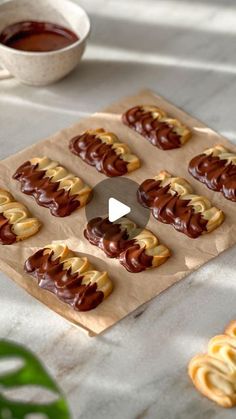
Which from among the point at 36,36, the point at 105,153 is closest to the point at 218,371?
the point at 105,153

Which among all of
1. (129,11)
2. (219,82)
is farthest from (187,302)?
(129,11)

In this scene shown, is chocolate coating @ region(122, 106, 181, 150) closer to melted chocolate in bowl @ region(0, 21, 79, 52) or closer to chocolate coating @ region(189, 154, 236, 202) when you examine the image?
chocolate coating @ region(189, 154, 236, 202)

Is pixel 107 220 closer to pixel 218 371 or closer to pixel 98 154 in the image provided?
pixel 98 154

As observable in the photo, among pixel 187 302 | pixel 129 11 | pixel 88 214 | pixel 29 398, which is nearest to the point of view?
pixel 29 398

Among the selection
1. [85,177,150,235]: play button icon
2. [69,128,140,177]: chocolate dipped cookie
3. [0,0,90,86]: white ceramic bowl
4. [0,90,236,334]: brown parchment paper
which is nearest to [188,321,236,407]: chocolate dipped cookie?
[0,90,236,334]: brown parchment paper

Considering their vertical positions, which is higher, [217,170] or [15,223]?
[217,170]

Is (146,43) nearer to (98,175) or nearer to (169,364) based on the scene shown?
(98,175)

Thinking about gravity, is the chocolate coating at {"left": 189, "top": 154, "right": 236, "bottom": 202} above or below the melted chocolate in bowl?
above
